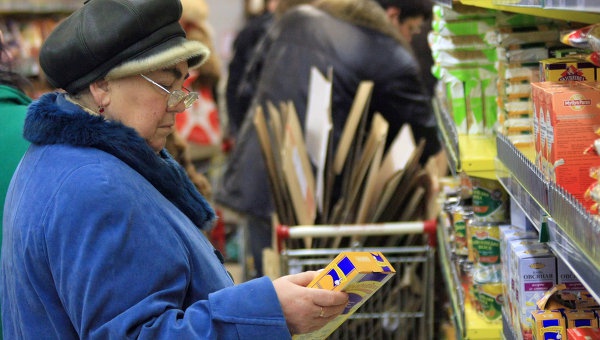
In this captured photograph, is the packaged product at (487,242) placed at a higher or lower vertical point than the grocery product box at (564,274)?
lower

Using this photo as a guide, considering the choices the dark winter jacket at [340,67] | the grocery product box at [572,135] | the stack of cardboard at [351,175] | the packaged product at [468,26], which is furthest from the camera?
the dark winter jacket at [340,67]

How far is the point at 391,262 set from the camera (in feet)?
12.2

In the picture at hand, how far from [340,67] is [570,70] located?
8.95 feet

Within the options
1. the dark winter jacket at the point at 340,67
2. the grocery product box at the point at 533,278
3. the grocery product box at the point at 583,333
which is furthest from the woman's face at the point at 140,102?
the dark winter jacket at the point at 340,67

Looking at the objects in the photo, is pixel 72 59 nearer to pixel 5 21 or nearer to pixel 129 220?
pixel 129 220

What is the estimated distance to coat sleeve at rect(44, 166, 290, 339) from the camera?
1853mm

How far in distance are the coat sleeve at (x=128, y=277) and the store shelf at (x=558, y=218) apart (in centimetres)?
55

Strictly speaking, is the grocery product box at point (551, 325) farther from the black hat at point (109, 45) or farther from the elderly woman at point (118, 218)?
the black hat at point (109, 45)

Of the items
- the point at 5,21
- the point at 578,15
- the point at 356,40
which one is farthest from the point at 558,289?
the point at 5,21

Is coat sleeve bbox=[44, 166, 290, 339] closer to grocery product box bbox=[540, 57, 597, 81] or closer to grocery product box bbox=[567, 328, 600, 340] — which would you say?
grocery product box bbox=[567, 328, 600, 340]

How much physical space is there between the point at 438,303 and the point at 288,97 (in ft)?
4.04

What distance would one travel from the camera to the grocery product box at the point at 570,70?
180 cm

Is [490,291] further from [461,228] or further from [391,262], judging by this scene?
[391,262]

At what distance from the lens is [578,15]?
70.3 inches
